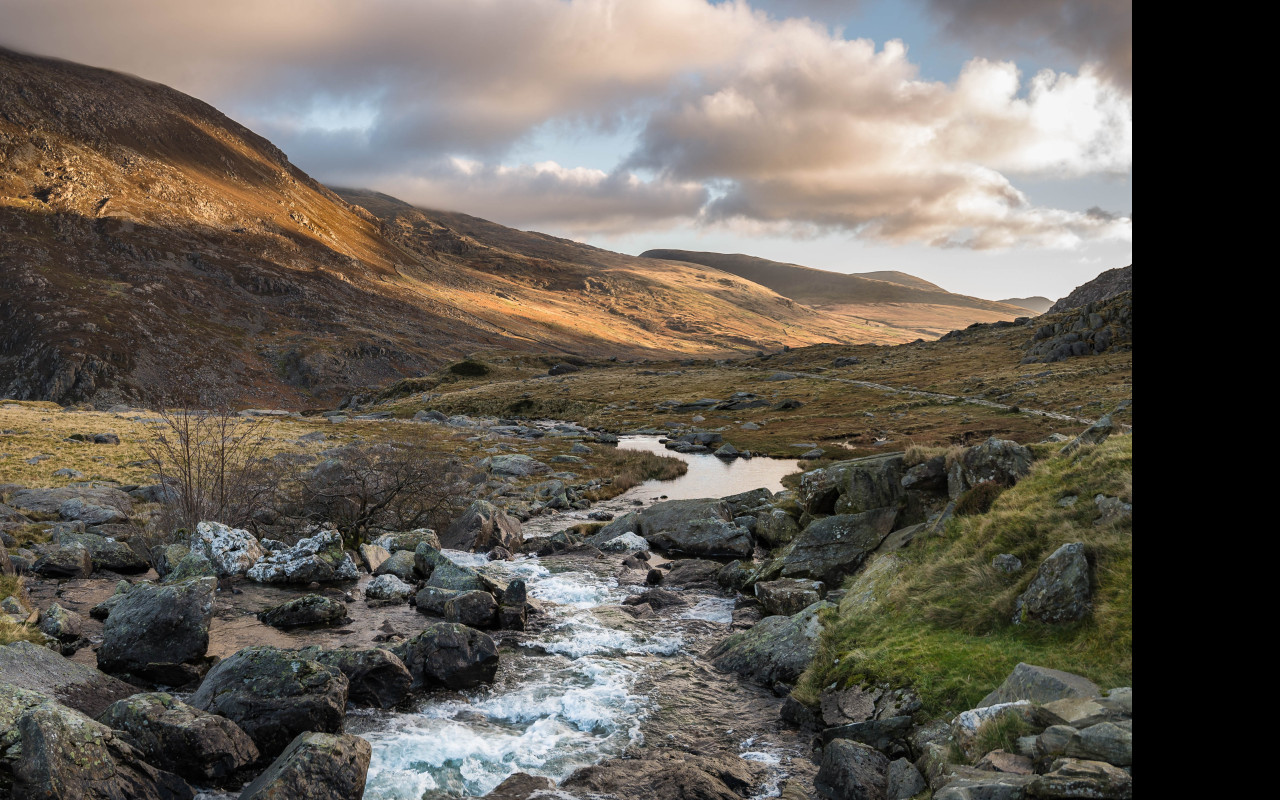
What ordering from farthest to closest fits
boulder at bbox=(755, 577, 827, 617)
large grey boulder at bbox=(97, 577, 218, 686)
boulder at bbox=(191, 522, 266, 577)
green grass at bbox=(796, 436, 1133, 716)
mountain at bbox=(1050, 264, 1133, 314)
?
mountain at bbox=(1050, 264, 1133, 314) < boulder at bbox=(191, 522, 266, 577) < boulder at bbox=(755, 577, 827, 617) < large grey boulder at bbox=(97, 577, 218, 686) < green grass at bbox=(796, 436, 1133, 716)

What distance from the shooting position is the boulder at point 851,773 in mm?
12789

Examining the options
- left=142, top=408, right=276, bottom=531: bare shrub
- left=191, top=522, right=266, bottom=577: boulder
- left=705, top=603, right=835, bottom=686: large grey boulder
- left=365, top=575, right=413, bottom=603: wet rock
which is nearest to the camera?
left=705, top=603, right=835, bottom=686: large grey boulder

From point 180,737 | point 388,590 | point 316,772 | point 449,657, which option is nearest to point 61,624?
point 180,737

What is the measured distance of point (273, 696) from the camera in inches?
577

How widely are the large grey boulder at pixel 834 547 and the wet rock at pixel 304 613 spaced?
14.0 metres

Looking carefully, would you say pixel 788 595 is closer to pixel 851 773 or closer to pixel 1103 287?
pixel 851 773

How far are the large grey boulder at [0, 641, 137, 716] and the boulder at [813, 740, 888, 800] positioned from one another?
46.1 ft

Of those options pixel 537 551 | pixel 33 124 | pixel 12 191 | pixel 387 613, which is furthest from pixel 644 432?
pixel 33 124

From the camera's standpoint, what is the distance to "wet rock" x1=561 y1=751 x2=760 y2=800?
532 inches

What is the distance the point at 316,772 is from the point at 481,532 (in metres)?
20.4

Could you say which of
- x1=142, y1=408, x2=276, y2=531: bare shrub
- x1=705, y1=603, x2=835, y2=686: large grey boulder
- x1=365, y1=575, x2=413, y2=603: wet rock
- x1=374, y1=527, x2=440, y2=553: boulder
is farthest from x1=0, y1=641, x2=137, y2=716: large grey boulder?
x1=705, y1=603, x2=835, y2=686: large grey boulder

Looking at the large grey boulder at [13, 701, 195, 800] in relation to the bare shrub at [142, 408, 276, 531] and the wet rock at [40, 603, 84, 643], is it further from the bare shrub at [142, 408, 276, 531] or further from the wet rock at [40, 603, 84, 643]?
the bare shrub at [142, 408, 276, 531]

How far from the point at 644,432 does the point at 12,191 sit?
179359mm
